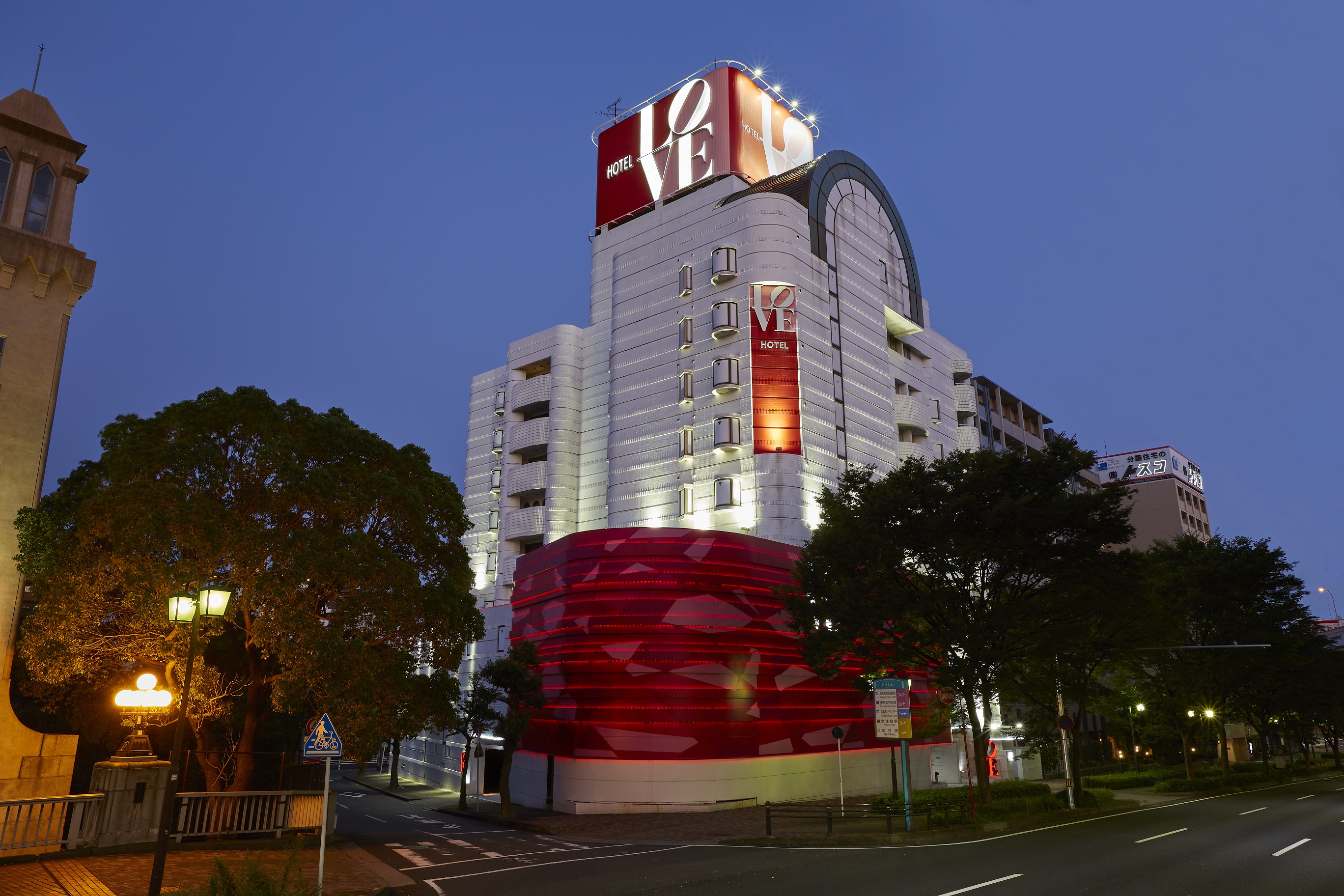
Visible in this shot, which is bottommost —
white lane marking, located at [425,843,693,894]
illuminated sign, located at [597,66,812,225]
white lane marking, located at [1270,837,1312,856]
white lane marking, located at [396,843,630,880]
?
white lane marking, located at [396,843,630,880]

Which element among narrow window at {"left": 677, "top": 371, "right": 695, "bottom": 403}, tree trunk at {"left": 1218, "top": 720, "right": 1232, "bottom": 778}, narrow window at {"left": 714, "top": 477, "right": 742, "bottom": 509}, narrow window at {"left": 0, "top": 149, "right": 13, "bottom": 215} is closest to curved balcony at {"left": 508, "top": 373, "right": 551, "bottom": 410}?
narrow window at {"left": 677, "top": 371, "right": 695, "bottom": 403}

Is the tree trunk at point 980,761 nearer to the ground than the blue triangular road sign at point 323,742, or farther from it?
nearer to the ground

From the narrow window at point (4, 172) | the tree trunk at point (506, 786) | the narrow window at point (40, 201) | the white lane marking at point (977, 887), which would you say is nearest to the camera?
the white lane marking at point (977, 887)

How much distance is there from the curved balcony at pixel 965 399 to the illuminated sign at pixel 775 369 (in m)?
29.0

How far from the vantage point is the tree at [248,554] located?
21.5 metres

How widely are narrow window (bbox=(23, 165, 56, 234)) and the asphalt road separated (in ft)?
73.3

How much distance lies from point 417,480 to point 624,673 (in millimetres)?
13137

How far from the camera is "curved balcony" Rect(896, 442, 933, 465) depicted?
196ft

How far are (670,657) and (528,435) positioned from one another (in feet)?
105

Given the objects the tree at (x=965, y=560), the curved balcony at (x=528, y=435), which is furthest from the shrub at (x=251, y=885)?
the curved balcony at (x=528, y=435)

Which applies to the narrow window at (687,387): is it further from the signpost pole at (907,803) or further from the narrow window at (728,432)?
the signpost pole at (907,803)

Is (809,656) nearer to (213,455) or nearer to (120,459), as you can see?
(213,455)

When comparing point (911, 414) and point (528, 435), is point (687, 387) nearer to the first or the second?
point (528, 435)

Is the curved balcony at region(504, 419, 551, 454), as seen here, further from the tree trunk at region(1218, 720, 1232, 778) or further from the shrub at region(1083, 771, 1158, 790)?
the tree trunk at region(1218, 720, 1232, 778)
